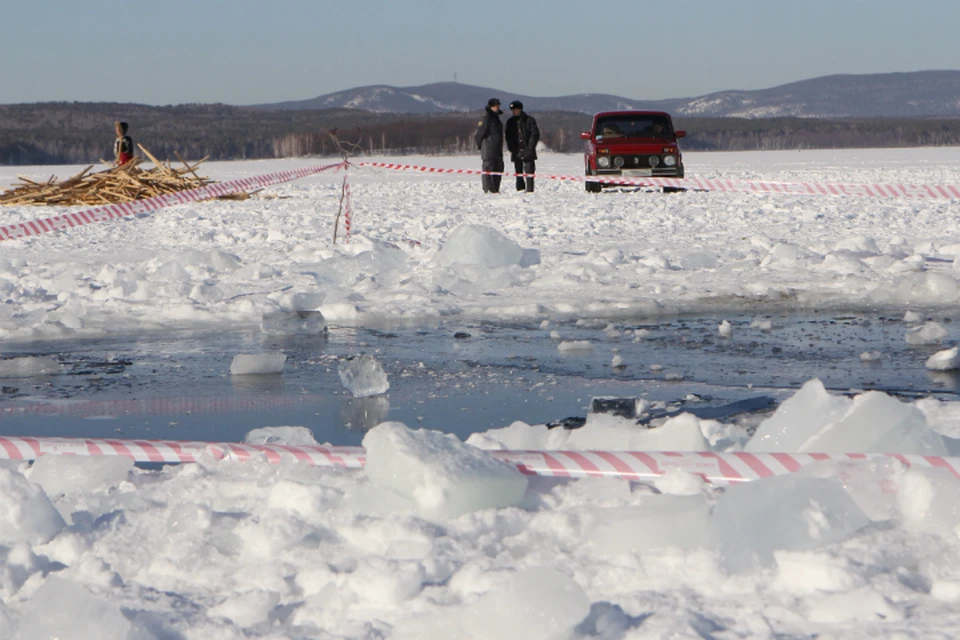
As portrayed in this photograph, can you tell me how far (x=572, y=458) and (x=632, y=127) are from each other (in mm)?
16836

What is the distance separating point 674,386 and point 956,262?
494cm

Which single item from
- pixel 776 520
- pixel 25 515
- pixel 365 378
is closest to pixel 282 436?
pixel 365 378

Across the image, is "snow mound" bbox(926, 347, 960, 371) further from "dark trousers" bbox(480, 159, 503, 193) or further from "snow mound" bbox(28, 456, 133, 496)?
"dark trousers" bbox(480, 159, 503, 193)

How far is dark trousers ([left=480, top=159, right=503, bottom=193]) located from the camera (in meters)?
18.5

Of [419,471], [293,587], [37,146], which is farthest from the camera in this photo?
[37,146]

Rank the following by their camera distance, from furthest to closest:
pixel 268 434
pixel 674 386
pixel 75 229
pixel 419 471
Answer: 1. pixel 75 229
2. pixel 674 386
3. pixel 268 434
4. pixel 419 471

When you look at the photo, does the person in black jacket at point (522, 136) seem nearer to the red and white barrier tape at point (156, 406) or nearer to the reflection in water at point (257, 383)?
the reflection in water at point (257, 383)

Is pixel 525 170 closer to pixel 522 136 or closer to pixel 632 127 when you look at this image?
pixel 522 136

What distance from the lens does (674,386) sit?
5.55 meters

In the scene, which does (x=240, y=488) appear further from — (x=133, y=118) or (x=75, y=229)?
(x=133, y=118)

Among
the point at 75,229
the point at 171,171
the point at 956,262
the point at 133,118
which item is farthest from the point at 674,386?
the point at 133,118

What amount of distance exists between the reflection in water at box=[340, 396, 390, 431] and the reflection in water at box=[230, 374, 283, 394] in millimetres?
500

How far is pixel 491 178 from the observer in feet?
61.9

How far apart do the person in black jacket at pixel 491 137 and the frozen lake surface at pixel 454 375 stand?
10671 mm
